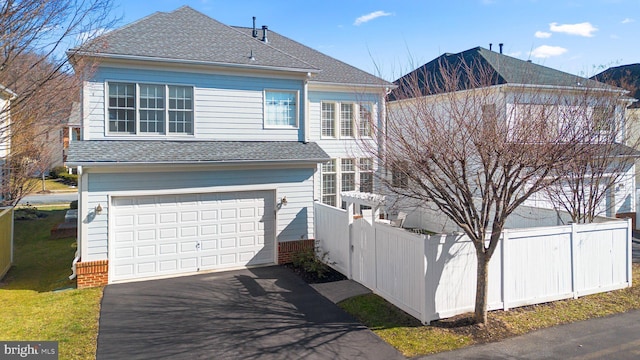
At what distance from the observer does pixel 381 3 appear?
13391 millimetres

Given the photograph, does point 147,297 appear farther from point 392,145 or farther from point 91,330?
point 392,145

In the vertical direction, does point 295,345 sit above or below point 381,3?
below

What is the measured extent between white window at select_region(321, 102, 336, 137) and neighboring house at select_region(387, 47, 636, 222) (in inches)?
142

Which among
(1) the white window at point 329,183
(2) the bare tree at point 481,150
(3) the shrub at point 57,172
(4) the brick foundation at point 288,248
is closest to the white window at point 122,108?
(4) the brick foundation at point 288,248

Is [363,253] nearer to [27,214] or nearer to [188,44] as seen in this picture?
[188,44]

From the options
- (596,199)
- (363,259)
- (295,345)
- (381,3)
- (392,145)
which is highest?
(381,3)

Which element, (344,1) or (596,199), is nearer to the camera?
(596,199)

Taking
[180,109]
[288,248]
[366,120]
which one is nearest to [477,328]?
[366,120]

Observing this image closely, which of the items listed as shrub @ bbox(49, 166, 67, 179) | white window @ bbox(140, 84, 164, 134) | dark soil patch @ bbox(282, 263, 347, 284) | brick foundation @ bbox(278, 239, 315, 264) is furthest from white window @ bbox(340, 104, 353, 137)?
shrub @ bbox(49, 166, 67, 179)

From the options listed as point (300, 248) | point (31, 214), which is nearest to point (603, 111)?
point (300, 248)

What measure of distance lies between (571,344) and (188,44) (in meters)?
12.4

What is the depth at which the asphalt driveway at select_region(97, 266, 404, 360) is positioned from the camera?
7076mm

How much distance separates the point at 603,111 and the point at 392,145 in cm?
774

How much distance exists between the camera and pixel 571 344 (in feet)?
23.9
